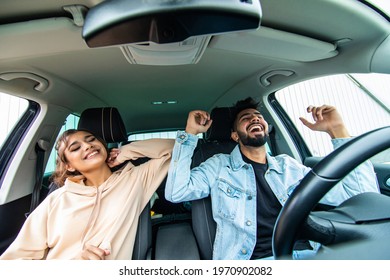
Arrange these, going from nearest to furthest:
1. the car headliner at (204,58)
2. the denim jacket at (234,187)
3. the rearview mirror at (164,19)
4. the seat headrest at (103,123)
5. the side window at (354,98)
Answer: the rearview mirror at (164,19) → the car headliner at (204,58) → the denim jacket at (234,187) → the side window at (354,98) → the seat headrest at (103,123)

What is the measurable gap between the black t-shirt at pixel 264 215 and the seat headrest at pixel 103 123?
0.80 metres

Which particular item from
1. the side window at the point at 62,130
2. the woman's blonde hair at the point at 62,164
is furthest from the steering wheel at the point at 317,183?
the side window at the point at 62,130

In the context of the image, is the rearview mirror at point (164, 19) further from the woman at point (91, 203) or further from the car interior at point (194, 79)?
the woman at point (91, 203)

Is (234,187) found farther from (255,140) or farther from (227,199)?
(255,140)

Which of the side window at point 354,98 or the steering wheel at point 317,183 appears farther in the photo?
the side window at point 354,98

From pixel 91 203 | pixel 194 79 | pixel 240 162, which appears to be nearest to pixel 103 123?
pixel 91 203

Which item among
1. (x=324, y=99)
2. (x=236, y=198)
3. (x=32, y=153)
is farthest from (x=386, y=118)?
(x=32, y=153)

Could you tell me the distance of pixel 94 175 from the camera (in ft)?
2.96

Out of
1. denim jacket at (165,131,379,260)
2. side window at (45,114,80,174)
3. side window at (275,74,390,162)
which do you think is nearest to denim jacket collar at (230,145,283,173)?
denim jacket at (165,131,379,260)

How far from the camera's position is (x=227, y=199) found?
0.85 m

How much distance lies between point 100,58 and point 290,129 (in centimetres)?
131

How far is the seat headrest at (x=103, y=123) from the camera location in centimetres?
110

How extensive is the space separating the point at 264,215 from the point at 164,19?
783 mm
